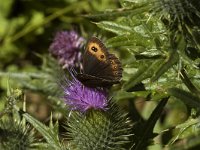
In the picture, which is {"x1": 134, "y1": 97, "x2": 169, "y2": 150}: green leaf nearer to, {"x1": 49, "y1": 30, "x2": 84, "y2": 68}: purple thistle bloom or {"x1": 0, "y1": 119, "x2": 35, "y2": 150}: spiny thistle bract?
{"x1": 0, "y1": 119, "x2": 35, "y2": 150}: spiny thistle bract

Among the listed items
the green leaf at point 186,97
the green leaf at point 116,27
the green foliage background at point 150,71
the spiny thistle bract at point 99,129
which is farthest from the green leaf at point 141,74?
the green leaf at point 116,27

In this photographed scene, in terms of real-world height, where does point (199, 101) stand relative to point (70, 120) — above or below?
above

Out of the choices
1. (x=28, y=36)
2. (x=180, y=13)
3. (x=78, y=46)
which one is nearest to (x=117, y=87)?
(x=78, y=46)

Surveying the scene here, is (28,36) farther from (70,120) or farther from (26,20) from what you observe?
(70,120)

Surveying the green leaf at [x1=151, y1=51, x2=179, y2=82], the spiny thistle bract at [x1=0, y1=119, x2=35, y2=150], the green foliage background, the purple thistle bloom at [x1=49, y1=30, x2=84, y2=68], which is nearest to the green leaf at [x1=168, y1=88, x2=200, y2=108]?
the green foliage background

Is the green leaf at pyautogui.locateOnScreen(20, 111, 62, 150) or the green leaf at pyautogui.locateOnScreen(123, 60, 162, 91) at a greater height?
the green leaf at pyautogui.locateOnScreen(123, 60, 162, 91)

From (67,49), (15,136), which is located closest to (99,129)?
(15,136)
